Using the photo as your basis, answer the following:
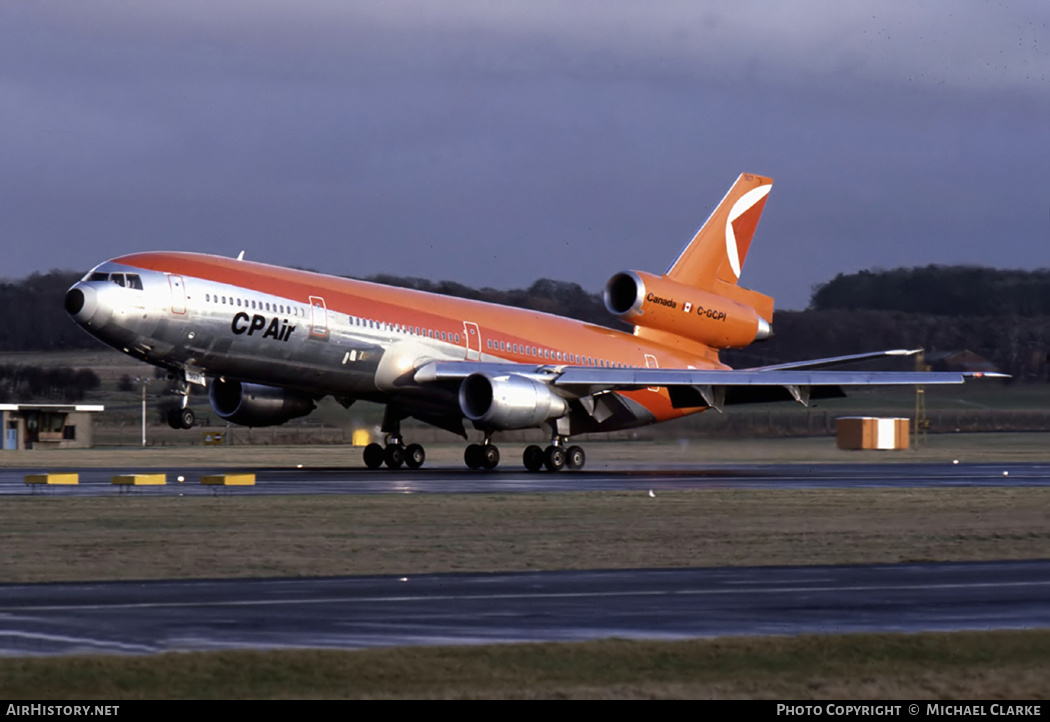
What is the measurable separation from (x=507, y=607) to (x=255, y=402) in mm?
33843

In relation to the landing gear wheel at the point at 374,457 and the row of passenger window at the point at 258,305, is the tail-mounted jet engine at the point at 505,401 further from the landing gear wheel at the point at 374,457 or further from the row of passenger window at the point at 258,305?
the row of passenger window at the point at 258,305

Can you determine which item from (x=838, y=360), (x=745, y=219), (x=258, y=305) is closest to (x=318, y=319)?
(x=258, y=305)

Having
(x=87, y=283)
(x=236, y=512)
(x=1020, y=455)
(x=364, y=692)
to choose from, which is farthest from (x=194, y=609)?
(x=1020, y=455)

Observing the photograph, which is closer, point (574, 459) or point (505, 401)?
point (505, 401)

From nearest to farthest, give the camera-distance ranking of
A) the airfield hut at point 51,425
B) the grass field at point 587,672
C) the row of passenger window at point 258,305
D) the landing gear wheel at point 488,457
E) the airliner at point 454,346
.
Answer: the grass field at point 587,672, the airliner at point 454,346, the row of passenger window at point 258,305, the landing gear wheel at point 488,457, the airfield hut at point 51,425

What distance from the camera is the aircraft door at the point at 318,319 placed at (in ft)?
142

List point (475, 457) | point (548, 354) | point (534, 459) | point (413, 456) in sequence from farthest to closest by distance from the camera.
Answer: point (548, 354)
point (413, 456)
point (475, 457)
point (534, 459)

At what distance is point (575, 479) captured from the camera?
4219 centimetres

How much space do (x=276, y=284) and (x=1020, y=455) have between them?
3484 cm

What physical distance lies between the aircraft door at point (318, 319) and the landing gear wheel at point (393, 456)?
299 inches

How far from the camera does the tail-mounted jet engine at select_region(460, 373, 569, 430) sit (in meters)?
44.6

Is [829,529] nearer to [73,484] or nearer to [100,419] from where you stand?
[73,484]

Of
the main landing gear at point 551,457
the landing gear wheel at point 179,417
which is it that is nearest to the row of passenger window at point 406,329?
the main landing gear at point 551,457

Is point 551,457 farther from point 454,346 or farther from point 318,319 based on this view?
point 318,319
